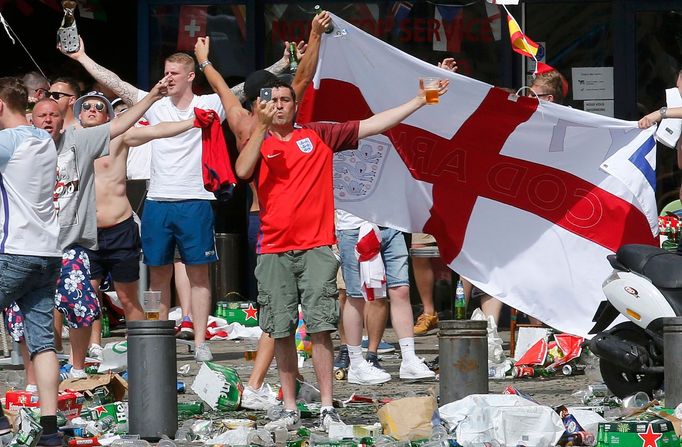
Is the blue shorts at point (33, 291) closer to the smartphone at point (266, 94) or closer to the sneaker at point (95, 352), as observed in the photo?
the smartphone at point (266, 94)

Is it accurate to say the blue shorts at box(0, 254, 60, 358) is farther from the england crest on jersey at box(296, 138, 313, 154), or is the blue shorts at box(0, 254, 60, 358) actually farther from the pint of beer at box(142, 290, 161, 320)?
the england crest on jersey at box(296, 138, 313, 154)

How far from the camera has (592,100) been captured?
14.5 meters

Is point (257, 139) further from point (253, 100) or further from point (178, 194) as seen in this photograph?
point (178, 194)

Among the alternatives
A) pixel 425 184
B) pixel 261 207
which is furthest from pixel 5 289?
pixel 425 184

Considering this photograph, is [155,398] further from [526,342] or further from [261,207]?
[526,342]

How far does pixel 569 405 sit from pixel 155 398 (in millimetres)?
2425

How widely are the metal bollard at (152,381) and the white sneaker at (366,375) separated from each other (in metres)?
2.33

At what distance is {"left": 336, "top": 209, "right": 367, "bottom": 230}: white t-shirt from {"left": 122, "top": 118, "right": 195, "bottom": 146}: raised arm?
5.21 ft

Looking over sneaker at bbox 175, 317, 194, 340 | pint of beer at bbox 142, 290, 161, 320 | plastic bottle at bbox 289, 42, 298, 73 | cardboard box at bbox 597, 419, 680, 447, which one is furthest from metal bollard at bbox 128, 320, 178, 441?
sneaker at bbox 175, 317, 194, 340

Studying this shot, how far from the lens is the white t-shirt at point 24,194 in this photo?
790 centimetres

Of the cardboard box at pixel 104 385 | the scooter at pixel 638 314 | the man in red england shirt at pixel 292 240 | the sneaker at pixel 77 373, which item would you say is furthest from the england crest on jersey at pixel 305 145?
the sneaker at pixel 77 373

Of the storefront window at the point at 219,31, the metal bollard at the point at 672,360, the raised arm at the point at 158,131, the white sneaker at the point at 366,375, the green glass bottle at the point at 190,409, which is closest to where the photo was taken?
the metal bollard at the point at 672,360

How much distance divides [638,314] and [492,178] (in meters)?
1.75

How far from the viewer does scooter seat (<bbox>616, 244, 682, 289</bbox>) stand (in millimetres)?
8609
